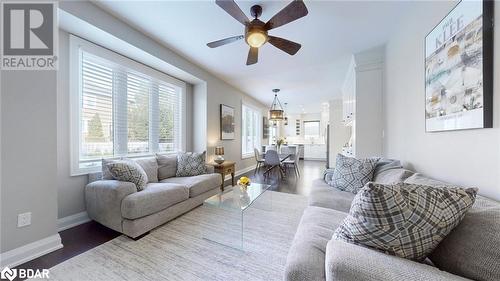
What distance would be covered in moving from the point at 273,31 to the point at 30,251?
3.60 m

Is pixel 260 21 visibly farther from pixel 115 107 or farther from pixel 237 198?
pixel 115 107

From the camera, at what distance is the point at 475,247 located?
2.63 ft

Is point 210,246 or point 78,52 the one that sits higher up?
point 78,52

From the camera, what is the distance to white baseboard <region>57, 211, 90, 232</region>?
2.20m

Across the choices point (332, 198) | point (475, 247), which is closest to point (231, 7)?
point (332, 198)

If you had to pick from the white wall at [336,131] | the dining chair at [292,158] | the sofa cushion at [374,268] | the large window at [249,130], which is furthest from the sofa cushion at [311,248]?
the white wall at [336,131]

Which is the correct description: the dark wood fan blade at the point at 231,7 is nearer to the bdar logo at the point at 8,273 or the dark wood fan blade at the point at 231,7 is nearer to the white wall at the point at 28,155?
the white wall at the point at 28,155

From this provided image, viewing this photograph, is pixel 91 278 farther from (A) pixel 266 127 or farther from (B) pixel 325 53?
(A) pixel 266 127

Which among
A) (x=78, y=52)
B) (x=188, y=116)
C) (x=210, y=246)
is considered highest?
(x=78, y=52)

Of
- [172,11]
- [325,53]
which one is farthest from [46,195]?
[325,53]

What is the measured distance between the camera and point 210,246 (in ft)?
6.24

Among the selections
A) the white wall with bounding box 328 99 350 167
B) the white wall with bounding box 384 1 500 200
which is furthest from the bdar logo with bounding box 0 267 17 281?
the white wall with bounding box 328 99 350 167

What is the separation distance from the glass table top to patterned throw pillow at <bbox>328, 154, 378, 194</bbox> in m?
1.04

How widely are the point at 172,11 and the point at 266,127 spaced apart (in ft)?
21.3
